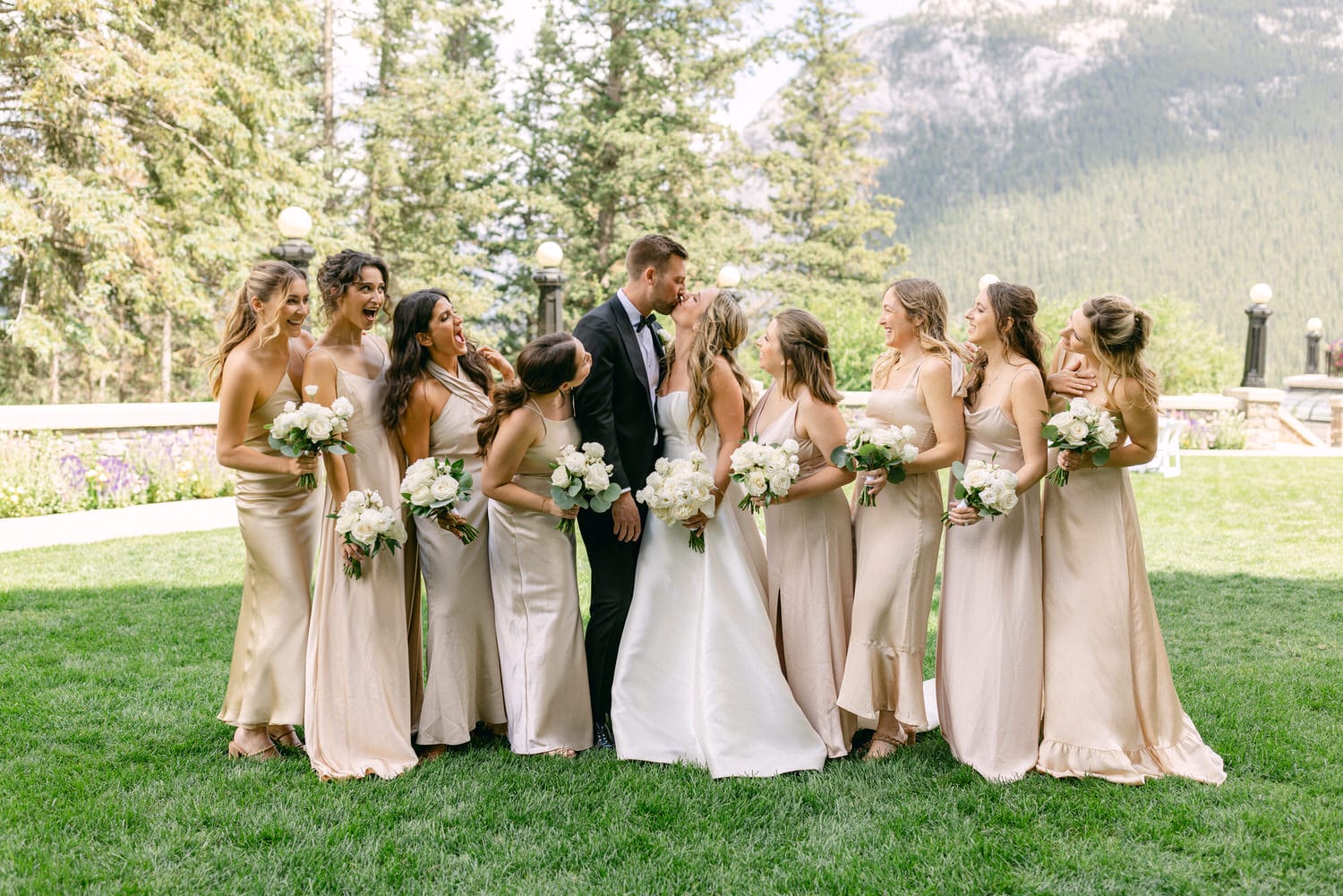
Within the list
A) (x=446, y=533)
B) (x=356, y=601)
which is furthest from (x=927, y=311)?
(x=356, y=601)

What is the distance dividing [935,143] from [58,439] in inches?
3804

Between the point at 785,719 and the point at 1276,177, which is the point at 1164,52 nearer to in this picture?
the point at 1276,177

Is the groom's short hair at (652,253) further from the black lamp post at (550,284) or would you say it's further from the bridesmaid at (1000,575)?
the black lamp post at (550,284)

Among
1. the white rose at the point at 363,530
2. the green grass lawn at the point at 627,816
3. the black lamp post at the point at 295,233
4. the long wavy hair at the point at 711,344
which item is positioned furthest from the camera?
the black lamp post at the point at 295,233

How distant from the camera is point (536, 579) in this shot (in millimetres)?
4672

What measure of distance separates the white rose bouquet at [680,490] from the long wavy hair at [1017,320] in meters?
1.46

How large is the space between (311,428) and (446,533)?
0.87 m

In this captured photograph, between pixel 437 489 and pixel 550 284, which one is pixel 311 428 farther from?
pixel 550 284

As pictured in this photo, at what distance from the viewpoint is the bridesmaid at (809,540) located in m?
4.59

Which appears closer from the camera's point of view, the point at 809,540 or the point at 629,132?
the point at 809,540

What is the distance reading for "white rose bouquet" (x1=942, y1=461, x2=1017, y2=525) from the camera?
13.3 feet

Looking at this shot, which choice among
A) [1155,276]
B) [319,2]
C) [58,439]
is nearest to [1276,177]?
[1155,276]

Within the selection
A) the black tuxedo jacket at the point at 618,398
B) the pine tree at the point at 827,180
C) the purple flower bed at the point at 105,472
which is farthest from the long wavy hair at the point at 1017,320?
the pine tree at the point at 827,180

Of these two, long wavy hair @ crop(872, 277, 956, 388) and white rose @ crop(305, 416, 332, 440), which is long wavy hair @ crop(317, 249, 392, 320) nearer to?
white rose @ crop(305, 416, 332, 440)
